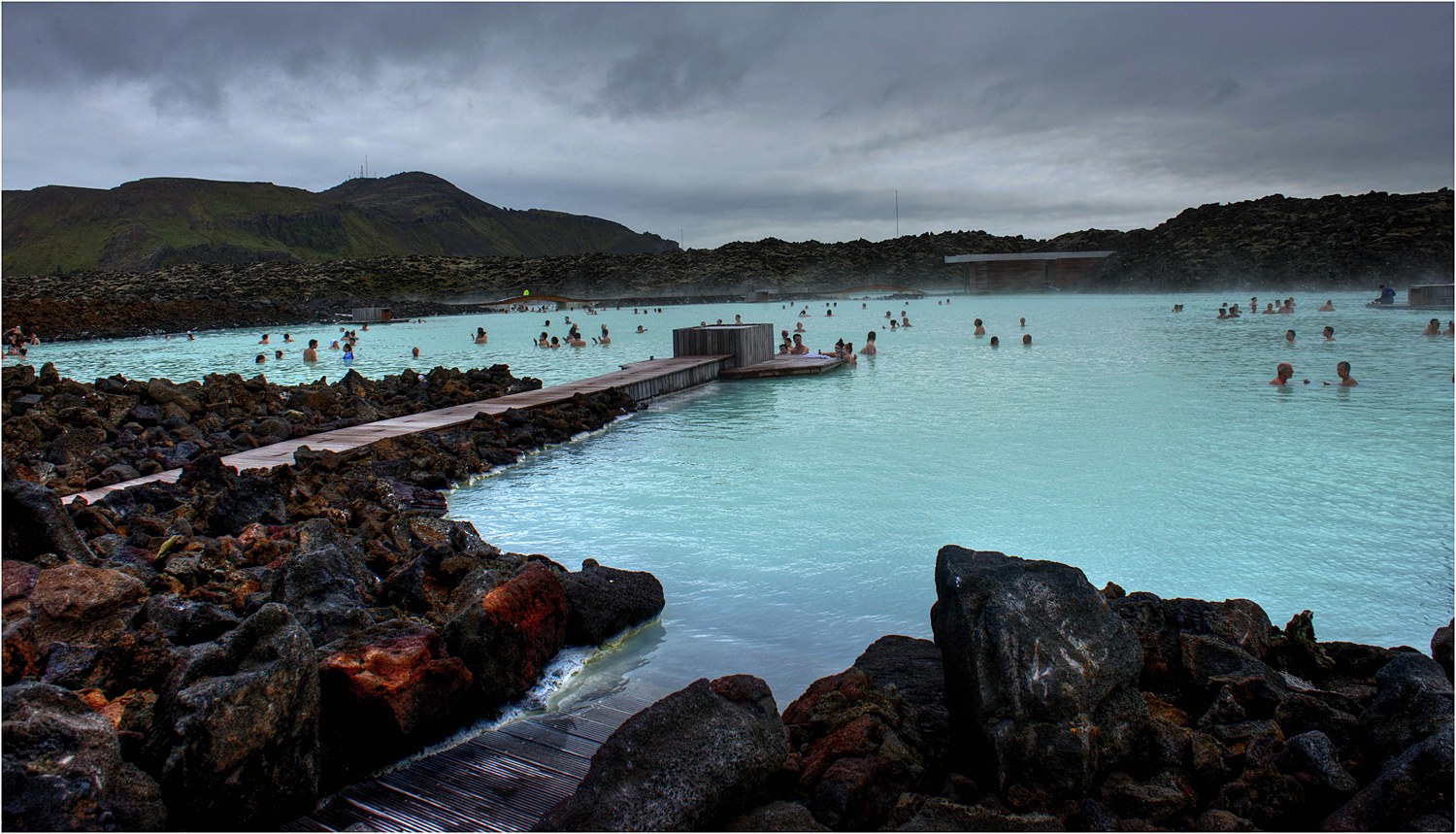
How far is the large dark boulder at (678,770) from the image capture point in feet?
7.00

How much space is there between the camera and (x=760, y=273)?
8300 centimetres

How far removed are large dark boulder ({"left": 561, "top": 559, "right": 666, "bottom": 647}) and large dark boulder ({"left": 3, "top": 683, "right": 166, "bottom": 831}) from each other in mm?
2083

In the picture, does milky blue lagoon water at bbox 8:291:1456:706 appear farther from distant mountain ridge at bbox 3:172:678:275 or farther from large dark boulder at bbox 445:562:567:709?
distant mountain ridge at bbox 3:172:678:275

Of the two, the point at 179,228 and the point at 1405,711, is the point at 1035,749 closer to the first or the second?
the point at 1405,711

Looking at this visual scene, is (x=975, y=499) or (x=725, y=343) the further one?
(x=725, y=343)

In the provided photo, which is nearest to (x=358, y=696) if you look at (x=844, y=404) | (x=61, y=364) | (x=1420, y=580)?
(x=1420, y=580)

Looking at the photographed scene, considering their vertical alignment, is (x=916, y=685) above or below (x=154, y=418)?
below

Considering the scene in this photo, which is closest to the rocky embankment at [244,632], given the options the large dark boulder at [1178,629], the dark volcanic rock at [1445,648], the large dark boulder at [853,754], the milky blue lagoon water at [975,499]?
the milky blue lagoon water at [975,499]

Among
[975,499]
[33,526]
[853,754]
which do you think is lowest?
[975,499]

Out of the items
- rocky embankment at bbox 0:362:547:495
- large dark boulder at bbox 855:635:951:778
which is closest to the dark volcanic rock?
large dark boulder at bbox 855:635:951:778

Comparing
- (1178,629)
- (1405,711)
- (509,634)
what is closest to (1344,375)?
(1178,629)

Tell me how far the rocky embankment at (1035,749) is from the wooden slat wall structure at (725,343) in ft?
44.7

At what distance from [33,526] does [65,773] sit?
8.09ft

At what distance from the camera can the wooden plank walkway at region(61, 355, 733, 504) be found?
6816mm
